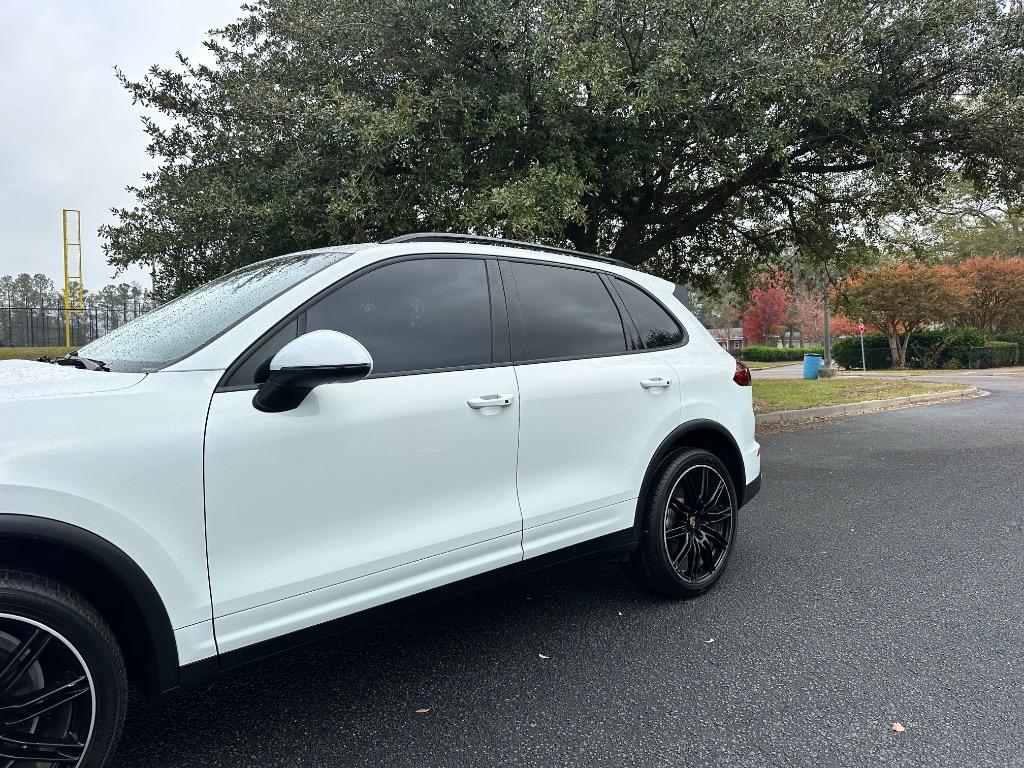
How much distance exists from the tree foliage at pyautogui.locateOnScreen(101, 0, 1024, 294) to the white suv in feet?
13.8

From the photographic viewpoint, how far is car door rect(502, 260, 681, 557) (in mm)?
2787

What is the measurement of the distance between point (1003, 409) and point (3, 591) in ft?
48.7

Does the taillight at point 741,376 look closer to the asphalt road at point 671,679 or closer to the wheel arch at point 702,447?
the wheel arch at point 702,447

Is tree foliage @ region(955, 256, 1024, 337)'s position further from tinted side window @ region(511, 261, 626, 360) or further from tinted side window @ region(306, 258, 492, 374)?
tinted side window @ region(306, 258, 492, 374)

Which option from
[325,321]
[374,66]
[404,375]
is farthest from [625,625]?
[374,66]

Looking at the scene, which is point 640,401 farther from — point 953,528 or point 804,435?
point 804,435

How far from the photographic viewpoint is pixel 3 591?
1.61 meters

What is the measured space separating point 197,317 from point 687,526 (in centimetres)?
254

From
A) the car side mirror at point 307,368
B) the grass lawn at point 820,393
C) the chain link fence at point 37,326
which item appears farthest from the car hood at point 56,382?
the chain link fence at point 37,326

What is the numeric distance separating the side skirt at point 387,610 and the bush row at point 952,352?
35657 millimetres

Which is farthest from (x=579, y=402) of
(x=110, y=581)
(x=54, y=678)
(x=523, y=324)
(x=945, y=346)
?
(x=945, y=346)

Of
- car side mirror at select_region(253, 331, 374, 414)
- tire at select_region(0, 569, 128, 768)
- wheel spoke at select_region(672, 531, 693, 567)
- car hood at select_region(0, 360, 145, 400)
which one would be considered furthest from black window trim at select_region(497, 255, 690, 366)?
tire at select_region(0, 569, 128, 768)

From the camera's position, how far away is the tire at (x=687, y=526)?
10.8ft

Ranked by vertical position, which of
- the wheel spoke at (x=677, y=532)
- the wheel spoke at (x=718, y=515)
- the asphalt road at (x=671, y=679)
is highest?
the wheel spoke at (x=718, y=515)
